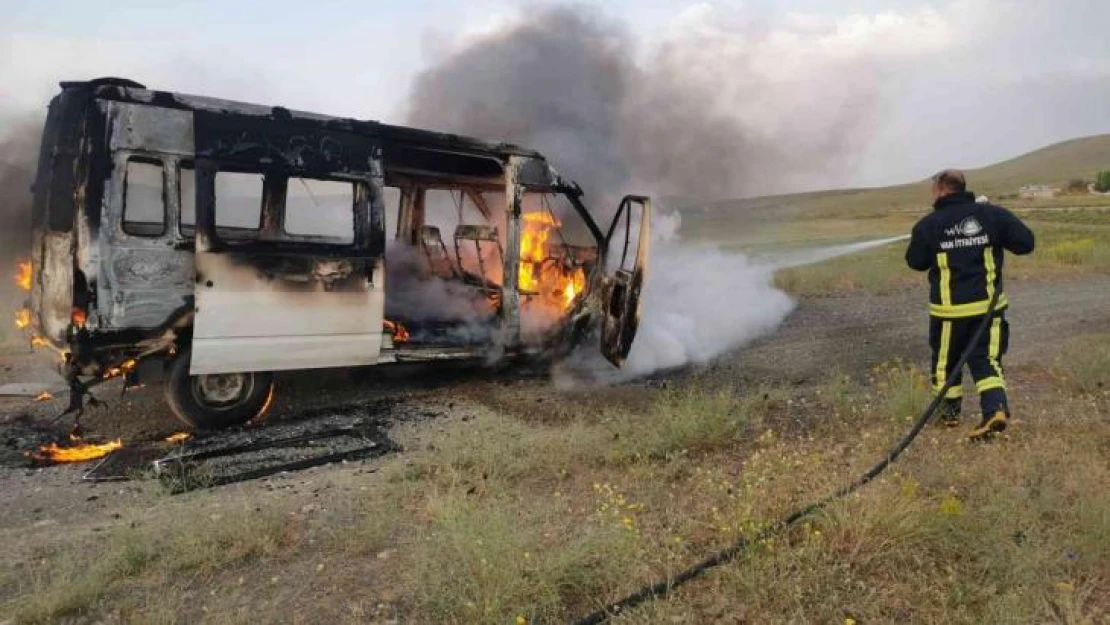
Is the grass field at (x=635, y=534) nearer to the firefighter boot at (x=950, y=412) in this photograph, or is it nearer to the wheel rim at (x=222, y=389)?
the firefighter boot at (x=950, y=412)

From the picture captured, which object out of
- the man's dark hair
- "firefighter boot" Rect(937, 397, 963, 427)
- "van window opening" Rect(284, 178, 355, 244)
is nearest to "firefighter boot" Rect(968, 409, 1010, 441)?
"firefighter boot" Rect(937, 397, 963, 427)

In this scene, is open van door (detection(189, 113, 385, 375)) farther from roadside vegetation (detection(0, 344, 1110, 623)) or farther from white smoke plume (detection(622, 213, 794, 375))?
white smoke plume (detection(622, 213, 794, 375))

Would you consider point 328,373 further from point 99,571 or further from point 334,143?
point 99,571

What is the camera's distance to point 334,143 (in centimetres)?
589

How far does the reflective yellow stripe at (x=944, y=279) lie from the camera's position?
15.7ft

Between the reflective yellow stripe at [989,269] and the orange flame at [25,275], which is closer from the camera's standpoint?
the reflective yellow stripe at [989,269]

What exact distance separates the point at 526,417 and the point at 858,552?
→ 11.2ft

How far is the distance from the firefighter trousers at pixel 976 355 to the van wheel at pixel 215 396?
207 inches

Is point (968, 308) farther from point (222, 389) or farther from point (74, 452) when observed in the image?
point (74, 452)

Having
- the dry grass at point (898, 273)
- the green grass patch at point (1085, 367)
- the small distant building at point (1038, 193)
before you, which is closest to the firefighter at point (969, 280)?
the green grass patch at point (1085, 367)

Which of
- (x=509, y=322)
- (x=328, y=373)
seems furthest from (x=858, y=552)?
(x=328, y=373)

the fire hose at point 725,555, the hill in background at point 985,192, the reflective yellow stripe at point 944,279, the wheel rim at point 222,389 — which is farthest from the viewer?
the hill in background at point 985,192

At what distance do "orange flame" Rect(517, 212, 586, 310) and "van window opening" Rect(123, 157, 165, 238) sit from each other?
10.6 ft

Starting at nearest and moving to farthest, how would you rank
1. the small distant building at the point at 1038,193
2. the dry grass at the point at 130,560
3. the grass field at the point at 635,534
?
the grass field at the point at 635,534 < the dry grass at the point at 130,560 < the small distant building at the point at 1038,193
